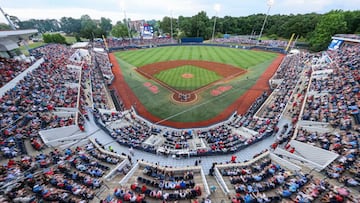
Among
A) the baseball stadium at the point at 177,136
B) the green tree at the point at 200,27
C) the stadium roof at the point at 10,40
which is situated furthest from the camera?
the green tree at the point at 200,27

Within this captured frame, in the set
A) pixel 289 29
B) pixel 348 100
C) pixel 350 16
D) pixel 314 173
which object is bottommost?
pixel 314 173

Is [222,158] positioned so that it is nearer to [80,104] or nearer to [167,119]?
[167,119]

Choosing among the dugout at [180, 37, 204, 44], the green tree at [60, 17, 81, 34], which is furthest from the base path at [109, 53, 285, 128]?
the green tree at [60, 17, 81, 34]

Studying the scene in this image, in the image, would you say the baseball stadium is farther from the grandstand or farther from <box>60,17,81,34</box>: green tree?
<box>60,17,81,34</box>: green tree

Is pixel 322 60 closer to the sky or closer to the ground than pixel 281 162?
closer to the sky

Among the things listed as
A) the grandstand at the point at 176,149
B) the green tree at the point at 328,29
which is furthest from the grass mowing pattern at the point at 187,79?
the green tree at the point at 328,29

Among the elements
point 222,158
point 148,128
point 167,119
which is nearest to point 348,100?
point 222,158

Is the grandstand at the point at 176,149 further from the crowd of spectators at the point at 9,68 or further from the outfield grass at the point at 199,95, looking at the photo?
the outfield grass at the point at 199,95
